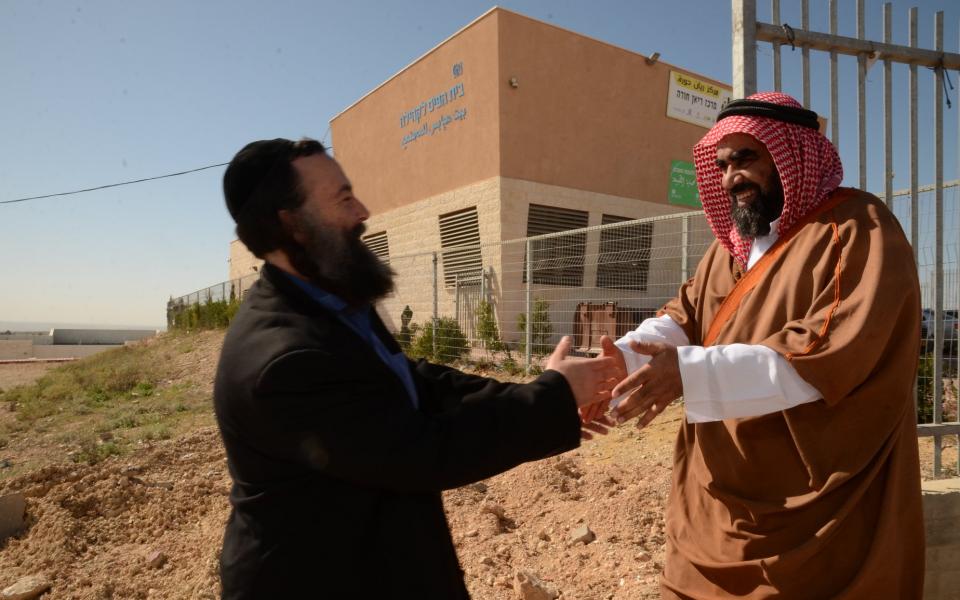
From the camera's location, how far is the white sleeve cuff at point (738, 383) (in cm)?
170

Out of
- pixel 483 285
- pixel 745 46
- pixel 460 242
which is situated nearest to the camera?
pixel 745 46

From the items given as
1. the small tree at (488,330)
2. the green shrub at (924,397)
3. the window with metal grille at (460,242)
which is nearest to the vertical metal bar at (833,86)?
the green shrub at (924,397)

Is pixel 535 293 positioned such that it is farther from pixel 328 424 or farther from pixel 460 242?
pixel 328 424

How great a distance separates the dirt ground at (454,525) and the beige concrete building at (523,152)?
6396 millimetres

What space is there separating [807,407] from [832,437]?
0.32 feet

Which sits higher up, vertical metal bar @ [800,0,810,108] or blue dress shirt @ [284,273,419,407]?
vertical metal bar @ [800,0,810,108]

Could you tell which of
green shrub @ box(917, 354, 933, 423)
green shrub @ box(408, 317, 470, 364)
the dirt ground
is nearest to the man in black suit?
the dirt ground

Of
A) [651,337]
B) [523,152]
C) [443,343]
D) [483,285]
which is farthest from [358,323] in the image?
[523,152]

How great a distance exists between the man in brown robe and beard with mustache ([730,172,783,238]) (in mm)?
85

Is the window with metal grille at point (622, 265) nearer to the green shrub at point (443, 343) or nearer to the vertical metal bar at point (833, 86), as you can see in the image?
the green shrub at point (443, 343)

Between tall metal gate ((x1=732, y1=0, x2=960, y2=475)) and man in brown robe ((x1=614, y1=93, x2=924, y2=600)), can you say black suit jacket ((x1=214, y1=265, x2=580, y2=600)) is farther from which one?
tall metal gate ((x1=732, y1=0, x2=960, y2=475))

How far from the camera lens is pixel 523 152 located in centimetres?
1262

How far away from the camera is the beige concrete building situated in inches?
483

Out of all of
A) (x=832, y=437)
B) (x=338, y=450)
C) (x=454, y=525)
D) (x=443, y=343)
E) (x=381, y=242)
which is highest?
(x=381, y=242)
